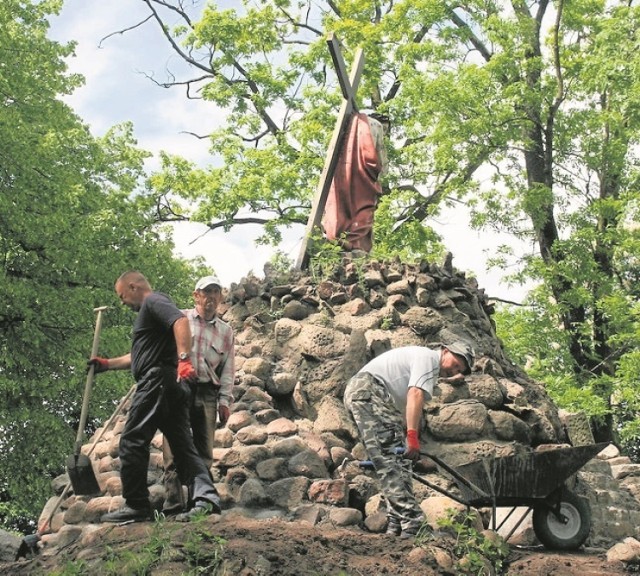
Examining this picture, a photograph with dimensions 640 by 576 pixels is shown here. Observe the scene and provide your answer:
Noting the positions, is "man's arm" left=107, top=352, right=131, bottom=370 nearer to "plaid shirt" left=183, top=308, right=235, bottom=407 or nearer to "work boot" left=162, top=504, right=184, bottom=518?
"plaid shirt" left=183, top=308, right=235, bottom=407

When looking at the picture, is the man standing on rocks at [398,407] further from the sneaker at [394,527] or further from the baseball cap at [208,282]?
the baseball cap at [208,282]

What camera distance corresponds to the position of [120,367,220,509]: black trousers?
244 inches

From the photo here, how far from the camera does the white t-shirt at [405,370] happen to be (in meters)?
6.27

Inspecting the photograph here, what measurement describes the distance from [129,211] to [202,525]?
1339cm

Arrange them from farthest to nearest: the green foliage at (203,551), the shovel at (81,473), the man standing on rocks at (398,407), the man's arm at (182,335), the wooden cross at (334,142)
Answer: the wooden cross at (334,142) < the shovel at (81,473) < the man standing on rocks at (398,407) < the man's arm at (182,335) < the green foliage at (203,551)

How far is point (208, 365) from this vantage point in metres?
6.93

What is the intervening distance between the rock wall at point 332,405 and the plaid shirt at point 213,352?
0.80m

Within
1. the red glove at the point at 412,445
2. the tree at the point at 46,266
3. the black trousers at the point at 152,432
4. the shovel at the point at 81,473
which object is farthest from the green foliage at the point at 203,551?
the tree at the point at 46,266

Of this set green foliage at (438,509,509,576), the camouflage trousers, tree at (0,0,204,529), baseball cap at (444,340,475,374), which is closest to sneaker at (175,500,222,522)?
the camouflage trousers

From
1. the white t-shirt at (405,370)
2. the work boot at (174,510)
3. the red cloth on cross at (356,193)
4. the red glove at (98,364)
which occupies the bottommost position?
the work boot at (174,510)

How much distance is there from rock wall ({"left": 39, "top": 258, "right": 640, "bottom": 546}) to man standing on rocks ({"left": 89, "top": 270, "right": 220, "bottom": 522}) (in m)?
0.48

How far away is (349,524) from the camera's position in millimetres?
6473

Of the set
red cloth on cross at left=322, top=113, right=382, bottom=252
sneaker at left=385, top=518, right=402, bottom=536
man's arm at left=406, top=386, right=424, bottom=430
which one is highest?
red cloth on cross at left=322, top=113, right=382, bottom=252

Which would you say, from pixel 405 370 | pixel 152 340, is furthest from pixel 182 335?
pixel 405 370
